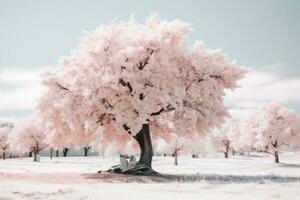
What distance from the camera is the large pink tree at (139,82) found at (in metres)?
33.8

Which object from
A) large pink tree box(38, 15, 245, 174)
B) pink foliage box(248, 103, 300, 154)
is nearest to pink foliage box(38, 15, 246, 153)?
large pink tree box(38, 15, 245, 174)

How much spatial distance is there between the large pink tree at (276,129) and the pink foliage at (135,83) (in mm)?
37386

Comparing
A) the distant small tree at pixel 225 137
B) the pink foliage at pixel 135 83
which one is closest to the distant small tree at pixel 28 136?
the distant small tree at pixel 225 137

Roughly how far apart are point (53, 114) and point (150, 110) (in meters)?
8.63

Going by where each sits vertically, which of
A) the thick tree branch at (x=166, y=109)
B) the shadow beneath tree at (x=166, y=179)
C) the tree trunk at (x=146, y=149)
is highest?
the thick tree branch at (x=166, y=109)

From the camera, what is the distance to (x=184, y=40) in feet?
120

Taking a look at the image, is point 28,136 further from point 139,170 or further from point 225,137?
point 139,170

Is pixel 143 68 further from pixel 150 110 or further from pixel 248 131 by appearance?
pixel 248 131

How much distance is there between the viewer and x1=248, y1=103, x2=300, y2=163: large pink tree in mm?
72188

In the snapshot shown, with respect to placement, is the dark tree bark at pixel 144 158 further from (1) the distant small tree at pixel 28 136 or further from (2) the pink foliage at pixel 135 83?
(1) the distant small tree at pixel 28 136

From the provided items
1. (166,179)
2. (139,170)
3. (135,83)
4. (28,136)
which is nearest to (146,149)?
(139,170)

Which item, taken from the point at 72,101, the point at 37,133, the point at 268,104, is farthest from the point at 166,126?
the point at 37,133

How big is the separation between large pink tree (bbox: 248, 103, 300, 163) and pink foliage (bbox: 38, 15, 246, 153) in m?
37.4

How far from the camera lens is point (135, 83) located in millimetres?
34156
